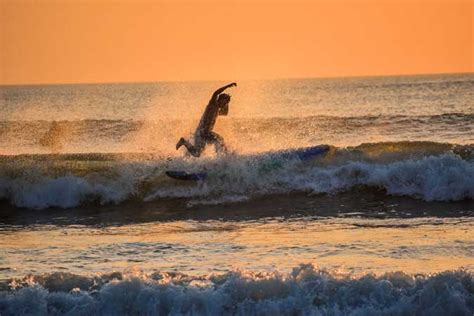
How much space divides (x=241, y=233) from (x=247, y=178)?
4.28 meters

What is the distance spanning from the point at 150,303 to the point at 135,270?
81 centimetres

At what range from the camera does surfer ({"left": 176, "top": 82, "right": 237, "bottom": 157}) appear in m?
18.8

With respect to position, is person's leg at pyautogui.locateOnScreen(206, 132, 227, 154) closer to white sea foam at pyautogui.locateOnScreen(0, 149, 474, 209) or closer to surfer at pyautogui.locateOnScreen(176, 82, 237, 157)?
surfer at pyautogui.locateOnScreen(176, 82, 237, 157)

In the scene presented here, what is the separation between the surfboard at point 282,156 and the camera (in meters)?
19.0

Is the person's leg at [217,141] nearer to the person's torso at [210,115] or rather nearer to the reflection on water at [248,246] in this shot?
the person's torso at [210,115]

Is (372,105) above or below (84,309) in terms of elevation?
above

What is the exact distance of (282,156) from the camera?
64.4 ft

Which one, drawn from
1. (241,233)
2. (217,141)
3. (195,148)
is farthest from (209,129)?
(241,233)

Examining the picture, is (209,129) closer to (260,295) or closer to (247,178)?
(247,178)

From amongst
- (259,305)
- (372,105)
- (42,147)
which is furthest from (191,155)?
(372,105)

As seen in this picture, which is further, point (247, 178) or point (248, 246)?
point (247, 178)

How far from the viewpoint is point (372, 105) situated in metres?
52.7

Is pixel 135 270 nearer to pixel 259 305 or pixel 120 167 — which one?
pixel 259 305

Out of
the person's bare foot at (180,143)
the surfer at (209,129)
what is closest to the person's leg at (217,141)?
the surfer at (209,129)
